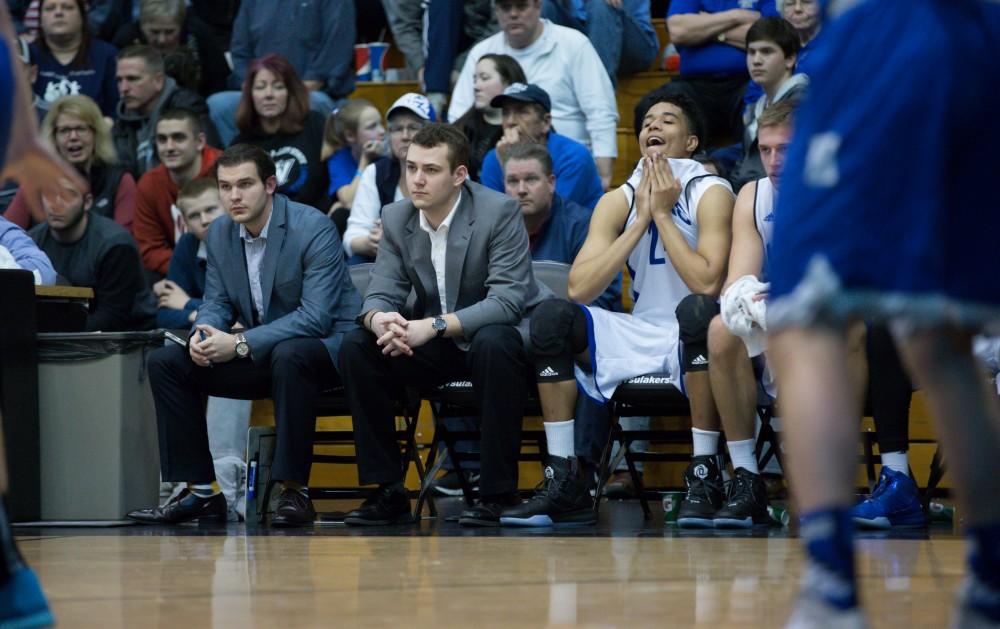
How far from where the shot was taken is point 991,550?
221cm

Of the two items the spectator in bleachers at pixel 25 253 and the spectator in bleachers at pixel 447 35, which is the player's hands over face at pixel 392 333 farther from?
the spectator in bleachers at pixel 447 35

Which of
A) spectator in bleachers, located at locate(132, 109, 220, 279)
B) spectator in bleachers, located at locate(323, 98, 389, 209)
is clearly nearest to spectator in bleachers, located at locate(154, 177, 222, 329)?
spectator in bleachers, located at locate(132, 109, 220, 279)

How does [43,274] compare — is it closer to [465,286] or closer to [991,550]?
[465,286]

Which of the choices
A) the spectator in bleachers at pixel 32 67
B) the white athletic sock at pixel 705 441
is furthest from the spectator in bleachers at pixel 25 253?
the white athletic sock at pixel 705 441

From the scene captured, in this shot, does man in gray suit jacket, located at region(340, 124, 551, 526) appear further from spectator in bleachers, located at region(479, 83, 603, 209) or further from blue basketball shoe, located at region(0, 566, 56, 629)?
blue basketball shoe, located at region(0, 566, 56, 629)

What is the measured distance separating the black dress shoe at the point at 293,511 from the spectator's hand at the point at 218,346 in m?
0.64

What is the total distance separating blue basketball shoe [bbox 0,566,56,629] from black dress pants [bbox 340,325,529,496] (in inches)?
115

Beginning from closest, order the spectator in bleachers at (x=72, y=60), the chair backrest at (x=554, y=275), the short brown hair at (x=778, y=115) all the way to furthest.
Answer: the short brown hair at (x=778, y=115) → the chair backrest at (x=554, y=275) → the spectator in bleachers at (x=72, y=60)

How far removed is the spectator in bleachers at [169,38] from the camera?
31.1 feet

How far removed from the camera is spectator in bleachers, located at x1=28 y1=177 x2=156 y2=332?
696 centimetres

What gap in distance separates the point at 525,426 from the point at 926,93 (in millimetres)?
4541

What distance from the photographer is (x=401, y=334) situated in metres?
5.42

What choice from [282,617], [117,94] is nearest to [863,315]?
[282,617]

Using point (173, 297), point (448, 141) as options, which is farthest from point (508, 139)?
point (173, 297)
